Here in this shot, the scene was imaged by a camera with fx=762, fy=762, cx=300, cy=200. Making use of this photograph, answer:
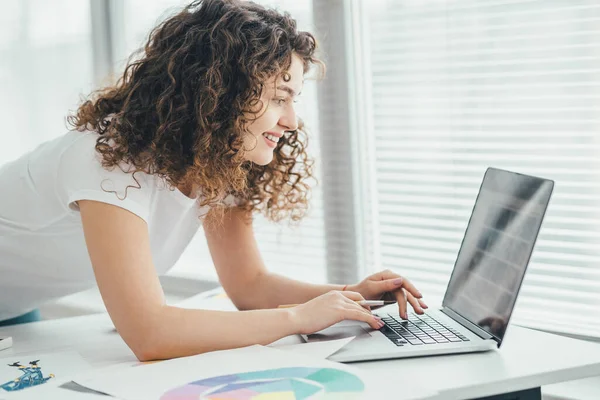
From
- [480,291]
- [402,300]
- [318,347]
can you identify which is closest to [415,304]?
[402,300]

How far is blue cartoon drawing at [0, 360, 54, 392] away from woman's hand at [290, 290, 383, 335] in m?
0.38

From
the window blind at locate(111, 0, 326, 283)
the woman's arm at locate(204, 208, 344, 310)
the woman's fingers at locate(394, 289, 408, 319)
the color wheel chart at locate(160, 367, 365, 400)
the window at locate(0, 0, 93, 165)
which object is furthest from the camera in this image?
the window at locate(0, 0, 93, 165)

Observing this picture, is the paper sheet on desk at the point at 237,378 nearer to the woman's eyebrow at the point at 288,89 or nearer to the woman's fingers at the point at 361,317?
the woman's fingers at the point at 361,317

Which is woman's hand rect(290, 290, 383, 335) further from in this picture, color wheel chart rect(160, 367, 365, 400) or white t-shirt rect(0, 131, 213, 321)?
white t-shirt rect(0, 131, 213, 321)

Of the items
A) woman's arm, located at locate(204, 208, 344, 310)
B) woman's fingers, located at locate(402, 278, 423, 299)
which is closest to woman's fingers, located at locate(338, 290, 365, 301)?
woman's fingers, located at locate(402, 278, 423, 299)

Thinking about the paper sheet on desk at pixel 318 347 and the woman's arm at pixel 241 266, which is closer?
the paper sheet on desk at pixel 318 347

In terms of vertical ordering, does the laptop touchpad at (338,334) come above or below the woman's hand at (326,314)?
below

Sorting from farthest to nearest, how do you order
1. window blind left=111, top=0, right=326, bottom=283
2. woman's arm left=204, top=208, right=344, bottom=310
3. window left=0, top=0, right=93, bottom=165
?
window left=0, top=0, right=93, bottom=165, window blind left=111, top=0, right=326, bottom=283, woman's arm left=204, top=208, right=344, bottom=310

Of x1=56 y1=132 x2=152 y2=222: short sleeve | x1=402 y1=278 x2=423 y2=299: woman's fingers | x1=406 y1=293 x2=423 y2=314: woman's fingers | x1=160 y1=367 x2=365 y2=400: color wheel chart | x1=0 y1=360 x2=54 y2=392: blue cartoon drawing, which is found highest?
x1=56 y1=132 x2=152 y2=222: short sleeve

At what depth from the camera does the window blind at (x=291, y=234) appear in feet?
6.89

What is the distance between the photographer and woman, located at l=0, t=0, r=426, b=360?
1.18 metres

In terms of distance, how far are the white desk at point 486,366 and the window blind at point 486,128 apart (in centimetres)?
40

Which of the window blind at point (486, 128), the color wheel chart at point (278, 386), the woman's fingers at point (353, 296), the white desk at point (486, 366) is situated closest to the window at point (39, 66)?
the window blind at point (486, 128)

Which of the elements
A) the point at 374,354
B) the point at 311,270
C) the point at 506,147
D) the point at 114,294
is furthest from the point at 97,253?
the point at 311,270
